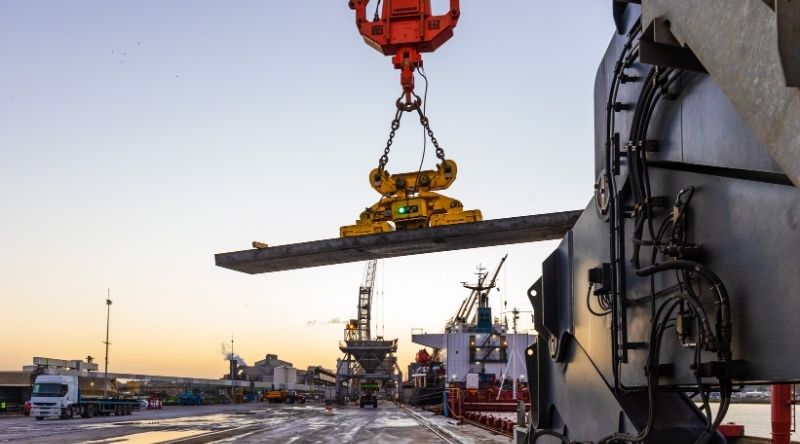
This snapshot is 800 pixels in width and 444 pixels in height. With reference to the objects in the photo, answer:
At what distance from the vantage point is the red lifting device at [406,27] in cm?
1009

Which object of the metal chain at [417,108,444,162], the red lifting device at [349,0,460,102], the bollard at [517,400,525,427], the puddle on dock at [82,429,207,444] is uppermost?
the red lifting device at [349,0,460,102]

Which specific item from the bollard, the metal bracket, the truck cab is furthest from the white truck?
the metal bracket

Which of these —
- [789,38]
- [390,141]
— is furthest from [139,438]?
[789,38]

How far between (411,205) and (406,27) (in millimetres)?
2369

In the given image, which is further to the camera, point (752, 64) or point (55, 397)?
point (55, 397)

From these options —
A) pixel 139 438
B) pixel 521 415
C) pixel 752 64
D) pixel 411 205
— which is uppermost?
pixel 411 205

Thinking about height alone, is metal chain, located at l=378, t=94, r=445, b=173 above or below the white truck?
above

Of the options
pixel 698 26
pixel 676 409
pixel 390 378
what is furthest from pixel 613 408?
pixel 390 378

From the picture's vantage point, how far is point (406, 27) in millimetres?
10156

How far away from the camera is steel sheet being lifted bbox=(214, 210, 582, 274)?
898 cm

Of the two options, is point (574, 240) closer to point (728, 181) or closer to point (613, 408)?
point (613, 408)

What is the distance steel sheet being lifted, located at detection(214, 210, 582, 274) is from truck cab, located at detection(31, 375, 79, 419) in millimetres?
36367

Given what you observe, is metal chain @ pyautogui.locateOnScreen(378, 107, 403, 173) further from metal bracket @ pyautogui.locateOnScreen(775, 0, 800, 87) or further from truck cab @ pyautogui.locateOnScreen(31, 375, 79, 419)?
truck cab @ pyautogui.locateOnScreen(31, 375, 79, 419)

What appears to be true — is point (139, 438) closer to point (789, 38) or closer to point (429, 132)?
point (429, 132)
